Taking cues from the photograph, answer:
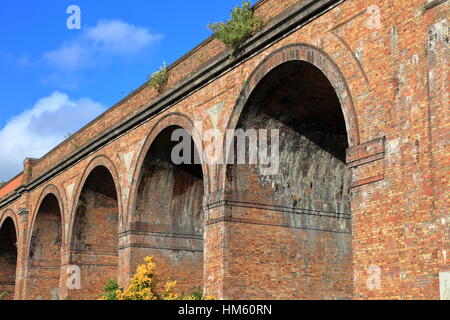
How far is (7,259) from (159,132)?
18.7 meters

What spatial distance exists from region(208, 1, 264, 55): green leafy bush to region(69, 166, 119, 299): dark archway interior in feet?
29.3

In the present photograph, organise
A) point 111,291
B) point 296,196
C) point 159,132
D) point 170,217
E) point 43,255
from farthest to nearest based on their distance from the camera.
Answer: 1. point 43,255
2. point 170,217
3. point 159,132
4. point 111,291
5. point 296,196

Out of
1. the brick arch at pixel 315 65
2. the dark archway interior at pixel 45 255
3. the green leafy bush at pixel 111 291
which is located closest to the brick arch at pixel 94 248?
the dark archway interior at pixel 45 255

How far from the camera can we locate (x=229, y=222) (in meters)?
13.8

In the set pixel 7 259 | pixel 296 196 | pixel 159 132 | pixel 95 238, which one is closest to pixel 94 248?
pixel 95 238

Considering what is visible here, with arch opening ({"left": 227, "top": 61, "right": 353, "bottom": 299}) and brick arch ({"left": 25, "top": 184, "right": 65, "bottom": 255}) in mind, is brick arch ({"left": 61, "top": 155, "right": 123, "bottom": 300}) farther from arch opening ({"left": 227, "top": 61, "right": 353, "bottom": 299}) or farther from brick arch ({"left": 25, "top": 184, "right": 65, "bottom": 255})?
arch opening ({"left": 227, "top": 61, "right": 353, "bottom": 299})

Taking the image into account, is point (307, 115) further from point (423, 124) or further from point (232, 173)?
point (423, 124)

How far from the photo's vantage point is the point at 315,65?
11836mm

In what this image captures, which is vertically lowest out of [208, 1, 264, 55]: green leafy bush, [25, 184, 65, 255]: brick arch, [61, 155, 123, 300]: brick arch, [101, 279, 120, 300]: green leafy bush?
[101, 279, 120, 300]: green leafy bush

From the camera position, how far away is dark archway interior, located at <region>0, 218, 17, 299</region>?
31547 mm

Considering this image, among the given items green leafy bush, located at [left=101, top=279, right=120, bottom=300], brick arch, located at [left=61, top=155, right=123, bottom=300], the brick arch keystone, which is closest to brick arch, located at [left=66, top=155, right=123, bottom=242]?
brick arch, located at [left=61, top=155, right=123, bottom=300]

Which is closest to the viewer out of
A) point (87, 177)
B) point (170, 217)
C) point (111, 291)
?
point (111, 291)

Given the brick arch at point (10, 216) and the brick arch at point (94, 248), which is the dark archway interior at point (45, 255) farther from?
the brick arch at point (94, 248)

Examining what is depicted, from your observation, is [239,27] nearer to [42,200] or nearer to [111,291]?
[111,291]
